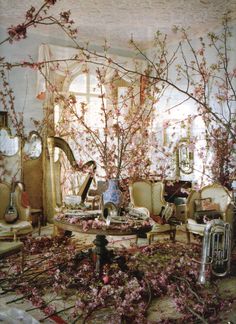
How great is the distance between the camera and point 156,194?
18.5ft

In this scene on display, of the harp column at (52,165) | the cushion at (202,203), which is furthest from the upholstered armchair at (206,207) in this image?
the harp column at (52,165)

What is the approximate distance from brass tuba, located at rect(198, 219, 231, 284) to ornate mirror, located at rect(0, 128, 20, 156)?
3527 mm

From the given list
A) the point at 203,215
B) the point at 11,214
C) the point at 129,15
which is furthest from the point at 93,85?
the point at 203,215

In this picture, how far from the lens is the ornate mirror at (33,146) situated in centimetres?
626

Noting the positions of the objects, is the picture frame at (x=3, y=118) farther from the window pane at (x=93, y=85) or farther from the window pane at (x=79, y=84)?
the window pane at (x=93, y=85)

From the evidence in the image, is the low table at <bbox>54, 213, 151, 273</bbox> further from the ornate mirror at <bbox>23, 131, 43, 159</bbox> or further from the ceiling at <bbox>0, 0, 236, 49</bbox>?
the ceiling at <bbox>0, 0, 236, 49</bbox>

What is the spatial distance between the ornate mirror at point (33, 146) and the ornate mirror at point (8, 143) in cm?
31

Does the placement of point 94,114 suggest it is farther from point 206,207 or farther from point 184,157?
point 206,207

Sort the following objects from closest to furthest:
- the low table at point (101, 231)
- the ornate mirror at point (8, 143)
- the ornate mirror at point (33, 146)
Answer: the low table at point (101, 231) → the ornate mirror at point (8, 143) → the ornate mirror at point (33, 146)

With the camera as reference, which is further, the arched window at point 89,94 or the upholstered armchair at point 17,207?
the arched window at point 89,94

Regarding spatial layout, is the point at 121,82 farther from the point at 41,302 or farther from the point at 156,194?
the point at 41,302

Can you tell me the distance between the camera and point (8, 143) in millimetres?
5906

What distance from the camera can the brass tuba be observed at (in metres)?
3.62

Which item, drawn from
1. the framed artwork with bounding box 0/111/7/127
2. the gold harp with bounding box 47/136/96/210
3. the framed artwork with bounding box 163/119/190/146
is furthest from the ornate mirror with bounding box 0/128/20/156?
the framed artwork with bounding box 163/119/190/146
